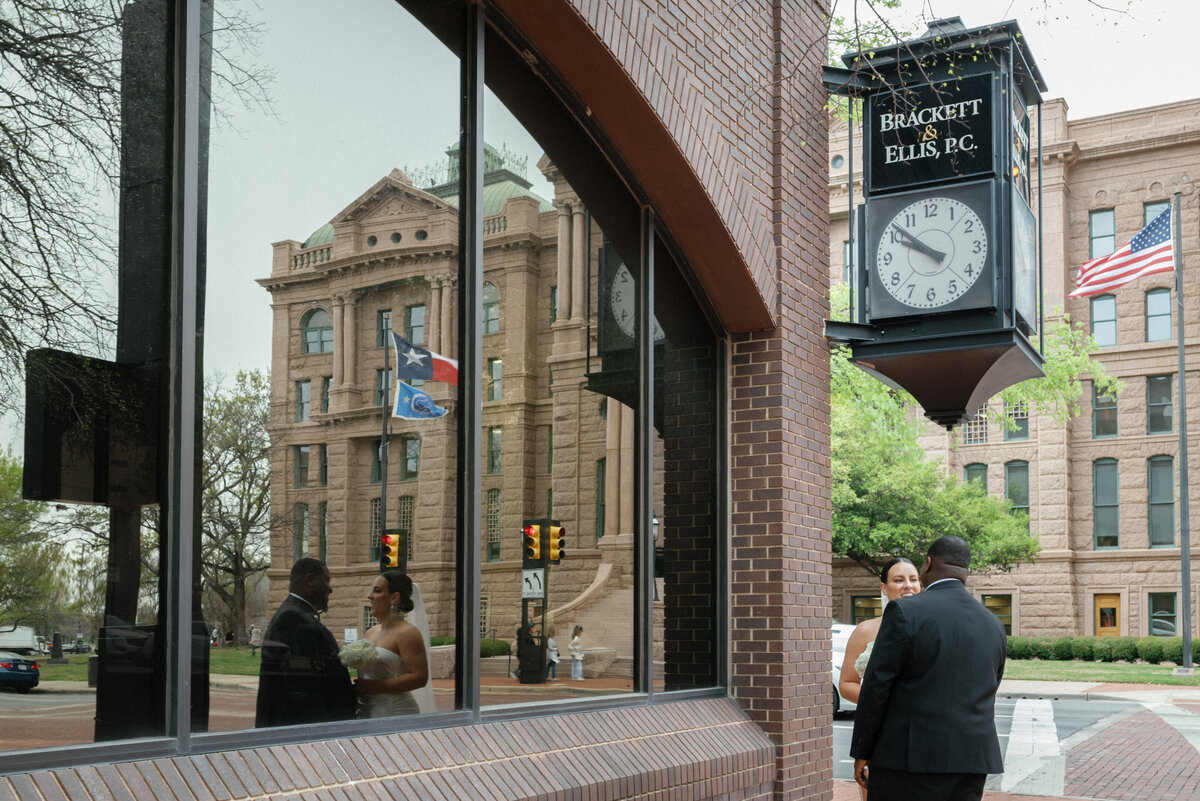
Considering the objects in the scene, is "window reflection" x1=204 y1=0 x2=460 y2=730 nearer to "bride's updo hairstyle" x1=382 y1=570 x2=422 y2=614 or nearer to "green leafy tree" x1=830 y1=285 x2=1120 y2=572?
"bride's updo hairstyle" x1=382 y1=570 x2=422 y2=614

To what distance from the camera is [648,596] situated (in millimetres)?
7340

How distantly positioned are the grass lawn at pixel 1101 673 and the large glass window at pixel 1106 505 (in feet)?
29.9

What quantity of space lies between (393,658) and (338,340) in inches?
54.1

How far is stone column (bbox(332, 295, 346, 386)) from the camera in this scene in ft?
16.6

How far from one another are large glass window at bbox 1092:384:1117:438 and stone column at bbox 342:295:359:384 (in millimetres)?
45315

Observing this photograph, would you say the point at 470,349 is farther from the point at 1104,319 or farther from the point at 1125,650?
the point at 1104,319

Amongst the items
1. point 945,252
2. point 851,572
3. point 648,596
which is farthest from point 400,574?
point 851,572

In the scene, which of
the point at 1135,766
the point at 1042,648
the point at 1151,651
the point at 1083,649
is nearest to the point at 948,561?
the point at 1135,766

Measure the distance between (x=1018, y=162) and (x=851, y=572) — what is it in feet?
138

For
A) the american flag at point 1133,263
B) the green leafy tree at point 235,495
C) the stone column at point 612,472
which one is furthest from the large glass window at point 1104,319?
the green leafy tree at point 235,495

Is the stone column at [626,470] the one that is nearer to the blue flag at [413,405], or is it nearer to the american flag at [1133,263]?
the blue flag at [413,405]

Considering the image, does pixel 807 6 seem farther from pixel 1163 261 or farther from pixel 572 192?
pixel 1163 261

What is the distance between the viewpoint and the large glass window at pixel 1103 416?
46.1 meters

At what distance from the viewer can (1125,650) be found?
3809 cm
